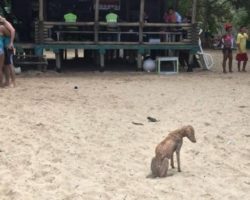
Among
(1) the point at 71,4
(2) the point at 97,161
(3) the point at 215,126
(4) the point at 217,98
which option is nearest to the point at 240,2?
(1) the point at 71,4

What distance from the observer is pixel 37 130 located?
866 cm

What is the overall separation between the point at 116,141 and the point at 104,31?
10678mm

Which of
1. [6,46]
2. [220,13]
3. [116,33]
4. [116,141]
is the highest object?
[220,13]

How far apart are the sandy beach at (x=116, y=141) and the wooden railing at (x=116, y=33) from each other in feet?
11.5

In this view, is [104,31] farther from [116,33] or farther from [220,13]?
[220,13]

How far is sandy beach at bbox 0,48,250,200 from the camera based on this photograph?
6.26 meters

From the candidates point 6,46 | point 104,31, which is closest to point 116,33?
point 104,31

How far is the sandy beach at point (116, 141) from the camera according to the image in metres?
6.26

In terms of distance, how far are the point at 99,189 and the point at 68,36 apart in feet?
46.4

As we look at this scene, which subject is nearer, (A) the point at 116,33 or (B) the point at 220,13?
(A) the point at 116,33

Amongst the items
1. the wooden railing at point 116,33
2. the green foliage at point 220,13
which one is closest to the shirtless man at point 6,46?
the wooden railing at point 116,33

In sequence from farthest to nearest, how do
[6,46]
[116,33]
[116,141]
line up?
1. [116,33]
2. [6,46]
3. [116,141]

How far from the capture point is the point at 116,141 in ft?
27.8

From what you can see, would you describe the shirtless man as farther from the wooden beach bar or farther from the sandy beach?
the wooden beach bar
